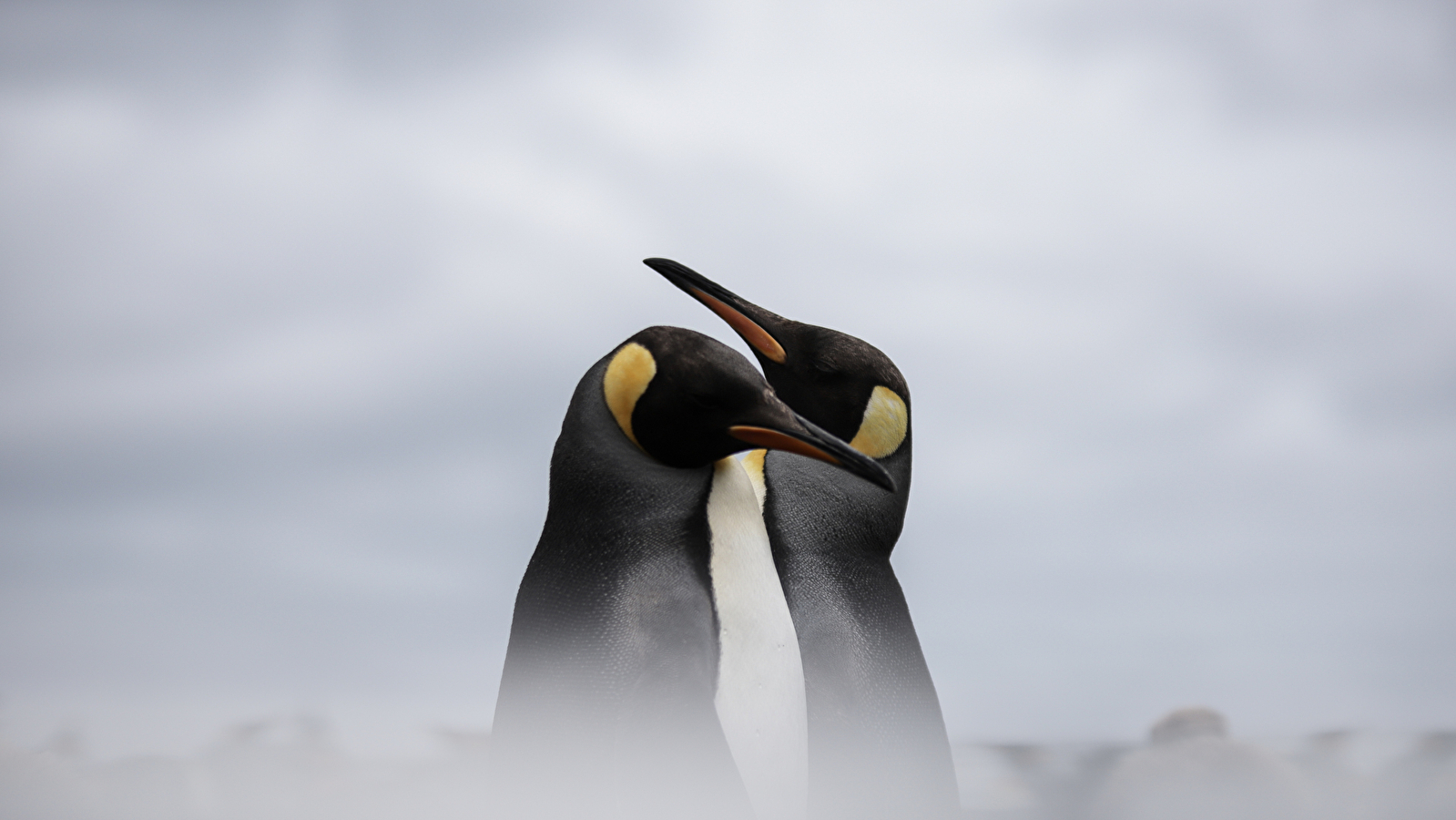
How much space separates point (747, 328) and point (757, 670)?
1060mm

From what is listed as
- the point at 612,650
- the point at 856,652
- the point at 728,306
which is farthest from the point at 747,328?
the point at 612,650

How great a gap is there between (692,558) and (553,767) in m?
0.48

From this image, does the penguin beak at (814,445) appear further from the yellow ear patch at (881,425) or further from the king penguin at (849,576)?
the yellow ear patch at (881,425)

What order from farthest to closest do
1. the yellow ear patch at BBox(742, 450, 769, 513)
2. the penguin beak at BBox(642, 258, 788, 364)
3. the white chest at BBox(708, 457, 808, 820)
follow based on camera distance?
the penguin beak at BBox(642, 258, 788, 364) < the yellow ear patch at BBox(742, 450, 769, 513) < the white chest at BBox(708, 457, 808, 820)

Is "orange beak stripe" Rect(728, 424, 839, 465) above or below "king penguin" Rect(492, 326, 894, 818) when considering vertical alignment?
above

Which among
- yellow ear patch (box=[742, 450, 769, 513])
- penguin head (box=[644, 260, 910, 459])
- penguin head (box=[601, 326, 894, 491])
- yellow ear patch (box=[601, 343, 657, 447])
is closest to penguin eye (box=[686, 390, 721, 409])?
penguin head (box=[601, 326, 894, 491])

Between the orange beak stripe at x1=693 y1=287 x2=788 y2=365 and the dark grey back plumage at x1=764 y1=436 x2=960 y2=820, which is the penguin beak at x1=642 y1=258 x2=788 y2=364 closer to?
the orange beak stripe at x1=693 y1=287 x2=788 y2=365

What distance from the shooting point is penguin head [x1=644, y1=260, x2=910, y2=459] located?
9.25ft

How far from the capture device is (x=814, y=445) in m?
2.22

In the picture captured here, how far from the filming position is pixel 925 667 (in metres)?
2.55

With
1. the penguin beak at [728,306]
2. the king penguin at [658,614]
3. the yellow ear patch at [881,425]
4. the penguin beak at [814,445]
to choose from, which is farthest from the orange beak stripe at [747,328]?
the penguin beak at [814,445]

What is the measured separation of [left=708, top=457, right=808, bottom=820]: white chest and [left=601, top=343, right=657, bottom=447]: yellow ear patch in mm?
233

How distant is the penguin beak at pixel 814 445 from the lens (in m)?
2.22

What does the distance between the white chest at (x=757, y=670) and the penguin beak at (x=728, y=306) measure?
635mm
